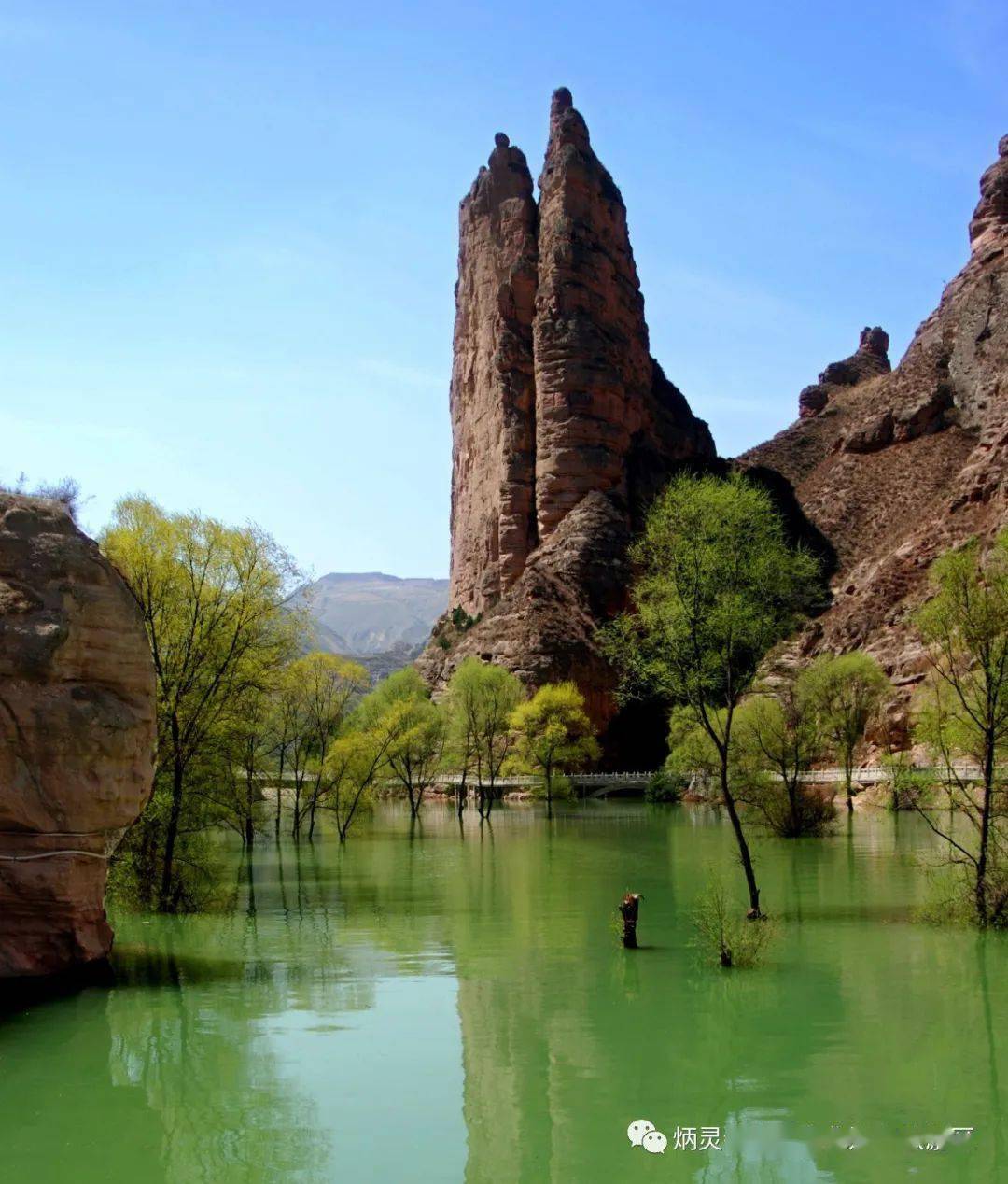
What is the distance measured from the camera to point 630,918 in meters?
20.0

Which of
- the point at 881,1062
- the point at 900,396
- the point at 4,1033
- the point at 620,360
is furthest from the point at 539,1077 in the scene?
the point at 900,396

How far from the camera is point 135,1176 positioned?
10.5 meters

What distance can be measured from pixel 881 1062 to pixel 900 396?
101 m

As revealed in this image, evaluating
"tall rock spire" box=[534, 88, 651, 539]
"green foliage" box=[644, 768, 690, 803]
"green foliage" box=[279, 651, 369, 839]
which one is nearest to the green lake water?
"green foliage" box=[279, 651, 369, 839]

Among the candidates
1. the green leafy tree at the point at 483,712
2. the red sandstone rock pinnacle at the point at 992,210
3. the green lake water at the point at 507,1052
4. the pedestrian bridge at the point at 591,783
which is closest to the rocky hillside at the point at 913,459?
the red sandstone rock pinnacle at the point at 992,210

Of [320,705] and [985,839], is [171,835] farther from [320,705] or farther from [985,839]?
[320,705]

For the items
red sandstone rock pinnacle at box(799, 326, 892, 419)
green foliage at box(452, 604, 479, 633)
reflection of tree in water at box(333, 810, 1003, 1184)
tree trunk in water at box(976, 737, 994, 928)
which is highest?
red sandstone rock pinnacle at box(799, 326, 892, 419)

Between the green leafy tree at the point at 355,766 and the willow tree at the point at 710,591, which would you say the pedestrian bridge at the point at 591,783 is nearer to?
the green leafy tree at the point at 355,766

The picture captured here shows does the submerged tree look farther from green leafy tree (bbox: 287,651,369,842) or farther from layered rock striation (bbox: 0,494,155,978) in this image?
green leafy tree (bbox: 287,651,369,842)

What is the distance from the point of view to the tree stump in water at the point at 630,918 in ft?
65.0

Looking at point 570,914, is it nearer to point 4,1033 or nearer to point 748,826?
point 4,1033

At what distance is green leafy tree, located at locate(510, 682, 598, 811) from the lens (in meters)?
70.3

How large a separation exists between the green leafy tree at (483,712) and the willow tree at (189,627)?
41.9 meters

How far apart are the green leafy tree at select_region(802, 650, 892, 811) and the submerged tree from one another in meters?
30.6
